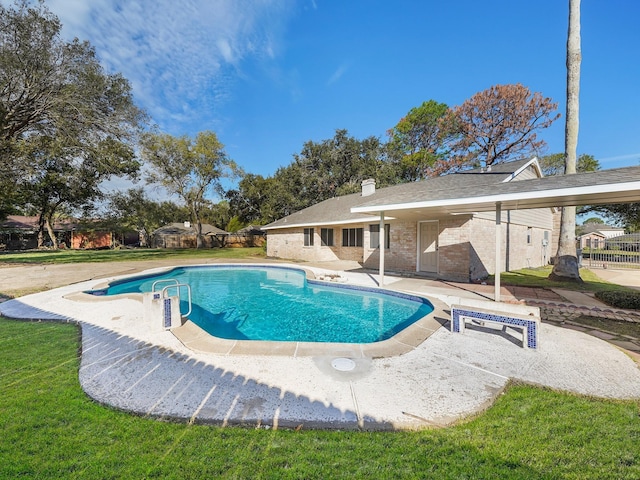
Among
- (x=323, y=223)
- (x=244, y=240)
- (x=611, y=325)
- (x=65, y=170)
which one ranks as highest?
(x=65, y=170)

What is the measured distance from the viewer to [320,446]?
2268 mm

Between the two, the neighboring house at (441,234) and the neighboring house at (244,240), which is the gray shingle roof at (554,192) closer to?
the neighboring house at (441,234)

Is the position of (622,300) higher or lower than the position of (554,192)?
lower

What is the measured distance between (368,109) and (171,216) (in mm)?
38694

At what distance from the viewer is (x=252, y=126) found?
86.3ft

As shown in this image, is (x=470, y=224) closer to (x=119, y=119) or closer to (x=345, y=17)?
(x=345, y=17)

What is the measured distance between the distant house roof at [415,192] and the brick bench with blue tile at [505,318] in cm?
338

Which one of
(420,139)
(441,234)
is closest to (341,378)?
(441,234)

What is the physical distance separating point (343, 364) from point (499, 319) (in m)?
2.96

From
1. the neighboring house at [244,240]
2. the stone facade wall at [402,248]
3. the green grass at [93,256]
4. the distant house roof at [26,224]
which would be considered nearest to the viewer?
the stone facade wall at [402,248]

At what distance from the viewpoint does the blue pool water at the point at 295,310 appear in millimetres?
6223

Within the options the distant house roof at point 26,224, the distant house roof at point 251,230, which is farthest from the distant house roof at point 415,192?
the distant house roof at point 26,224

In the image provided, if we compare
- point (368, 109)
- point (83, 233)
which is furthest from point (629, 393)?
point (83, 233)

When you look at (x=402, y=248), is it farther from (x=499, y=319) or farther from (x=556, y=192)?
(x=499, y=319)
